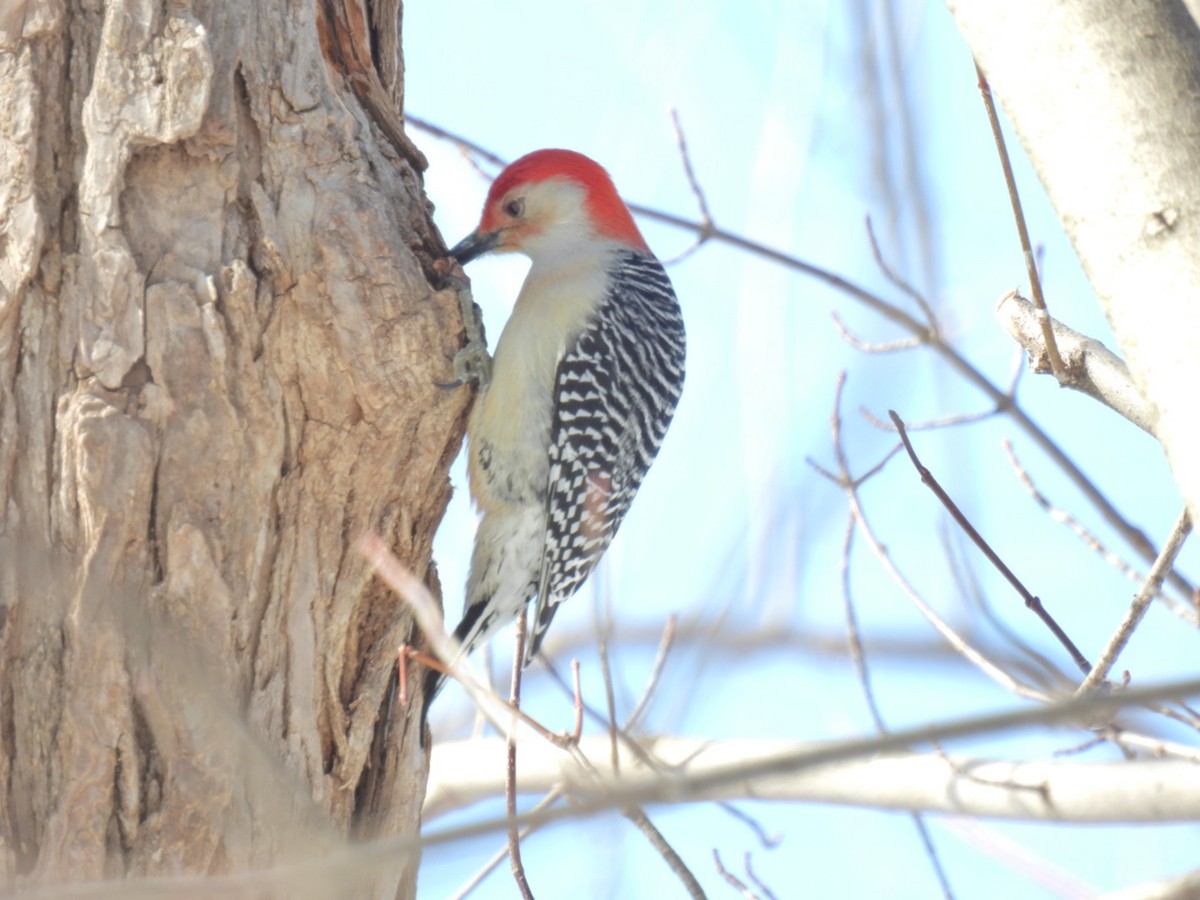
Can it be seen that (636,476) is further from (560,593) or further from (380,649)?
(380,649)

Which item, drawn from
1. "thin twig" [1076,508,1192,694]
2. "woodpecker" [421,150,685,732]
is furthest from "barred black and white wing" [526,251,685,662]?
"thin twig" [1076,508,1192,694]

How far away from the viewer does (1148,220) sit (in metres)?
1.59

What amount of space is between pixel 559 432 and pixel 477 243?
0.94 meters

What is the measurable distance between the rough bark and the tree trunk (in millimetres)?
1775

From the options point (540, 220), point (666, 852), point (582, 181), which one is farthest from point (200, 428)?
point (582, 181)

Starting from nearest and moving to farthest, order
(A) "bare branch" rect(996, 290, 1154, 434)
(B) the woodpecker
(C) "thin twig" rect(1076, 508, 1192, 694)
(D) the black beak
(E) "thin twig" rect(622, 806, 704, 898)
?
(C) "thin twig" rect(1076, 508, 1192, 694) < (A) "bare branch" rect(996, 290, 1154, 434) < (E) "thin twig" rect(622, 806, 704, 898) < (B) the woodpecker < (D) the black beak

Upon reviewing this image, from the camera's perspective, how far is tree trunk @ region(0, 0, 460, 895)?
274 centimetres

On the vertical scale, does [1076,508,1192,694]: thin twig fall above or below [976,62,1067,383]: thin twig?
below

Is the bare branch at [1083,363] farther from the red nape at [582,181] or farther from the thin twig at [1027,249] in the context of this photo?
the red nape at [582,181]

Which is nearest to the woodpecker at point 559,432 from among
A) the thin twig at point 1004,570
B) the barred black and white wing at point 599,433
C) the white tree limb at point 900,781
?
the barred black and white wing at point 599,433

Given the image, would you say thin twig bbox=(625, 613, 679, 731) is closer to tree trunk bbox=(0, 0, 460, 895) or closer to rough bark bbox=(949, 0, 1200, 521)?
tree trunk bbox=(0, 0, 460, 895)

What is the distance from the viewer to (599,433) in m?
4.21

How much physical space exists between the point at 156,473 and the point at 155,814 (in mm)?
705

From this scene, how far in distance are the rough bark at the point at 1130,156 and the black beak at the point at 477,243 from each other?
10.0ft
